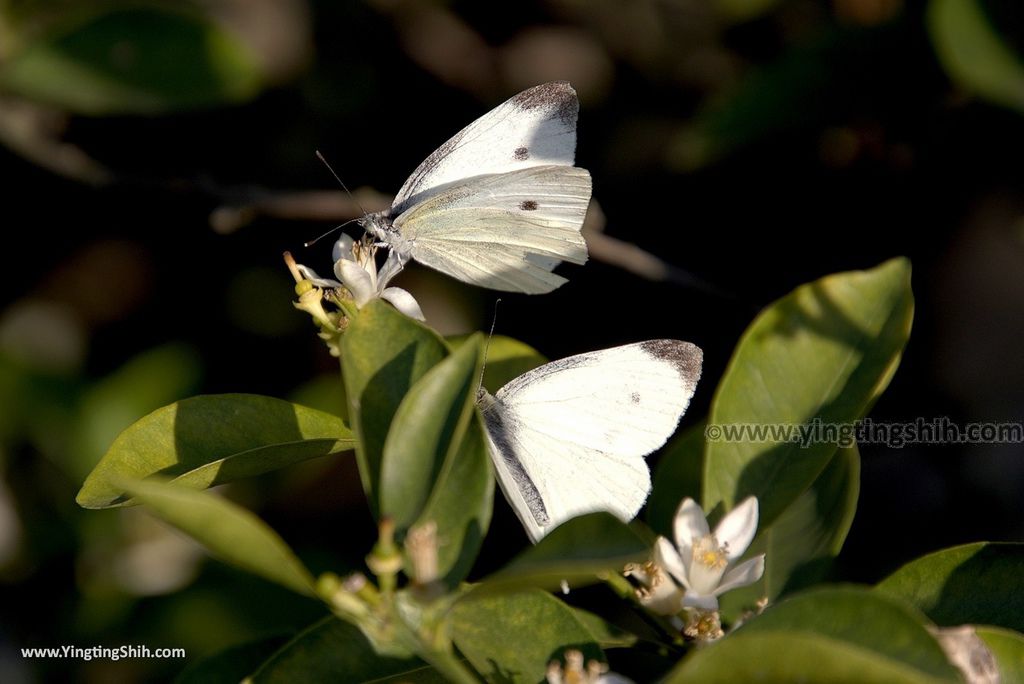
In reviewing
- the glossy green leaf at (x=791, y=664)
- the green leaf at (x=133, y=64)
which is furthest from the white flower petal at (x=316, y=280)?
the green leaf at (x=133, y=64)

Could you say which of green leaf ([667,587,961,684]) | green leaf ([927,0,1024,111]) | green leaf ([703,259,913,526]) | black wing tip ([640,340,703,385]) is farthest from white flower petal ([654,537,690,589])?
green leaf ([927,0,1024,111])

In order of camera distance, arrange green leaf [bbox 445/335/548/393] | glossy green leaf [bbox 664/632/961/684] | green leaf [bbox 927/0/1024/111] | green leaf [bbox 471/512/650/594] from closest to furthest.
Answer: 1. glossy green leaf [bbox 664/632/961/684]
2. green leaf [bbox 471/512/650/594]
3. green leaf [bbox 445/335/548/393]
4. green leaf [bbox 927/0/1024/111]

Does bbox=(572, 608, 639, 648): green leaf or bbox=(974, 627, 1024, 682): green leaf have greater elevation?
bbox=(974, 627, 1024, 682): green leaf

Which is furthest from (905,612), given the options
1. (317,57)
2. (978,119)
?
(317,57)

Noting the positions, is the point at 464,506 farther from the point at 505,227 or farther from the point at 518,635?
the point at 505,227

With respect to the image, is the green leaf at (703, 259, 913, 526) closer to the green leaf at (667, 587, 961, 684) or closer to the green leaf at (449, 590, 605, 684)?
the green leaf at (449, 590, 605, 684)
